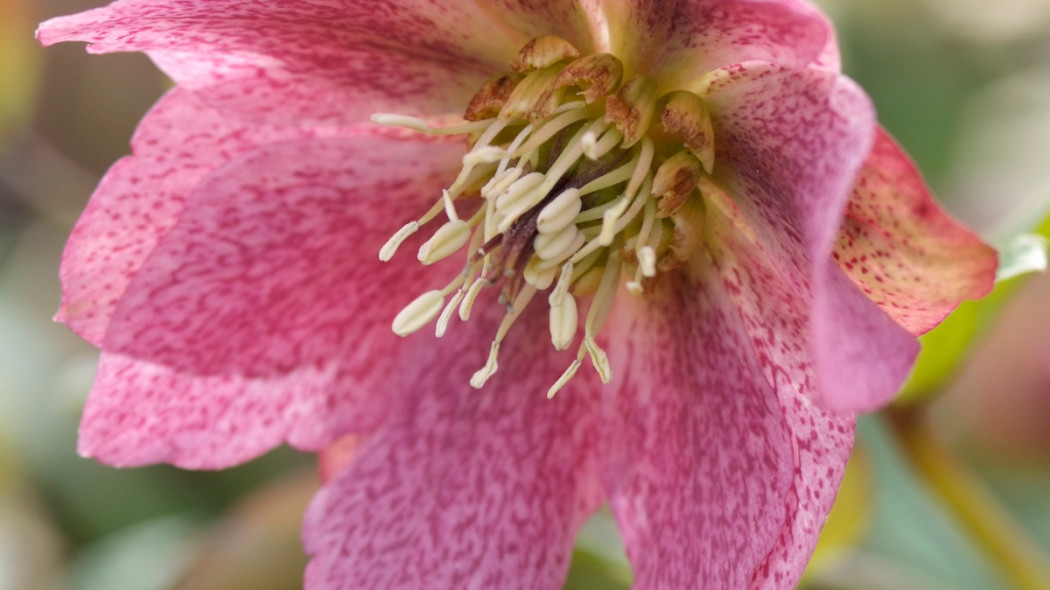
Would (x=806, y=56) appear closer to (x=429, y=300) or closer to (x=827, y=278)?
(x=827, y=278)

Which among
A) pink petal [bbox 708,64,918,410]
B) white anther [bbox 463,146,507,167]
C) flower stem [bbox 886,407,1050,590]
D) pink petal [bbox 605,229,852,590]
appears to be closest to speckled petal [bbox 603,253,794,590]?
pink petal [bbox 605,229,852,590]

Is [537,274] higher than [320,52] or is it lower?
lower

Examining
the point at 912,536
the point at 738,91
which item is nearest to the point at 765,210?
the point at 738,91

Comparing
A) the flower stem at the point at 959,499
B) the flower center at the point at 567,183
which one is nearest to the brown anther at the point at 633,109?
the flower center at the point at 567,183

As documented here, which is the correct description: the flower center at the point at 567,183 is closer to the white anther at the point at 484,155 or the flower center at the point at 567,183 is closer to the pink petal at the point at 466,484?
the white anther at the point at 484,155

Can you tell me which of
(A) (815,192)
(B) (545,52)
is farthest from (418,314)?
(A) (815,192)

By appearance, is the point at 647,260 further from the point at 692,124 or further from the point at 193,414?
the point at 193,414

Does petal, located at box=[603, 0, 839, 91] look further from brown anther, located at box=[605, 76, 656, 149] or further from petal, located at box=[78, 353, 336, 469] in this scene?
petal, located at box=[78, 353, 336, 469]
